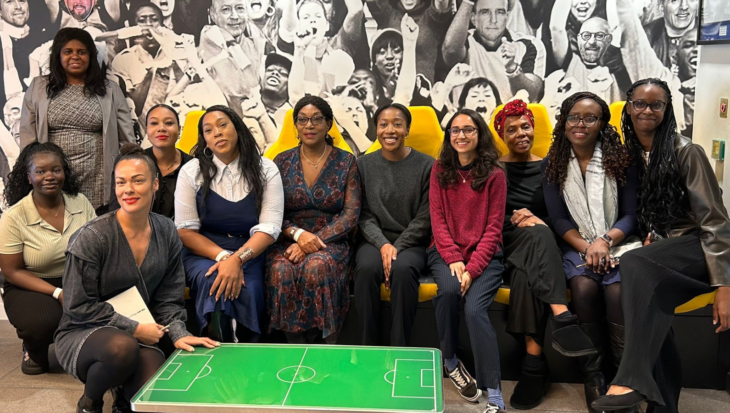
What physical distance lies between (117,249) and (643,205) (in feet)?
7.46

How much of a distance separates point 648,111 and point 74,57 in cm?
312

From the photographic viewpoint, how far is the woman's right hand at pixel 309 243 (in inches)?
124

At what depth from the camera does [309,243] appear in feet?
10.4

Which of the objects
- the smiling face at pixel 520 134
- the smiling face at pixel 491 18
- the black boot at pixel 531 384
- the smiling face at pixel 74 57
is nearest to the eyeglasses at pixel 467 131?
the smiling face at pixel 520 134

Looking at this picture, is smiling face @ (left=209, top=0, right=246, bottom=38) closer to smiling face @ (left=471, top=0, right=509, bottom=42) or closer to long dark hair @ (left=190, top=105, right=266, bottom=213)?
long dark hair @ (left=190, top=105, right=266, bottom=213)

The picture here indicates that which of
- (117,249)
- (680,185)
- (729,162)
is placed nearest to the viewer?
(117,249)

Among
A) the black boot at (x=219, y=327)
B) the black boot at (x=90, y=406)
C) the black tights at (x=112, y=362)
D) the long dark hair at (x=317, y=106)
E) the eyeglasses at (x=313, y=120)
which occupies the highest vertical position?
the long dark hair at (x=317, y=106)

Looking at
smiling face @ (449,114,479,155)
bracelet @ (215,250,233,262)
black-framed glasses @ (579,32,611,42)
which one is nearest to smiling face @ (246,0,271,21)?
smiling face @ (449,114,479,155)

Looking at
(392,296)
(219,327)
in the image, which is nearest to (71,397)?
(219,327)

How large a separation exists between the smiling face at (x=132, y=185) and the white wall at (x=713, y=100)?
9.65ft

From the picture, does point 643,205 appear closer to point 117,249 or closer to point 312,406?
point 312,406

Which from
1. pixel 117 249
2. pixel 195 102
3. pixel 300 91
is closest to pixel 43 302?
pixel 117 249

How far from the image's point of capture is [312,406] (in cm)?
190

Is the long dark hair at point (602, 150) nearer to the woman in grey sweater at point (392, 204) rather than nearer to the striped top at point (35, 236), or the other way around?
the woman in grey sweater at point (392, 204)
